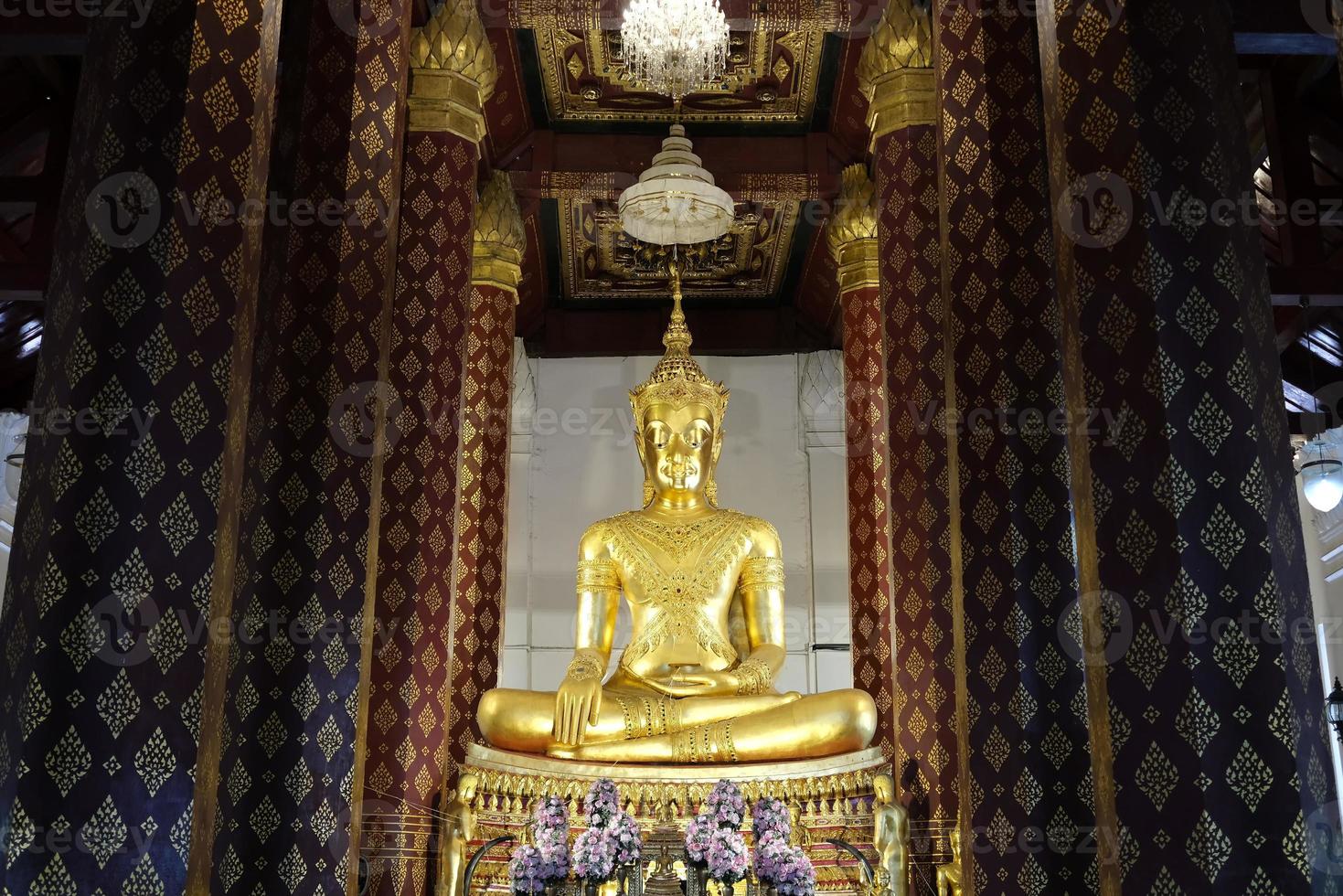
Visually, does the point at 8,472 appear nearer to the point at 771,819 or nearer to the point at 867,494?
the point at 867,494

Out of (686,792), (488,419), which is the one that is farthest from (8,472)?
(686,792)

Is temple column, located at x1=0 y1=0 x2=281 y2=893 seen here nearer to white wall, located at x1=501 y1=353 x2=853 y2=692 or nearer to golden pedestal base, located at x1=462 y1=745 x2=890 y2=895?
golden pedestal base, located at x1=462 y1=745 x2=890 y2=895

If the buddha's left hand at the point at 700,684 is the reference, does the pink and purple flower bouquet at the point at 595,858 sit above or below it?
below

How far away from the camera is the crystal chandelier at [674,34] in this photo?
6914 mm

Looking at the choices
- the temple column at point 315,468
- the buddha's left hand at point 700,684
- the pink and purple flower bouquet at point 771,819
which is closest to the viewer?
the temple column at point 315,468

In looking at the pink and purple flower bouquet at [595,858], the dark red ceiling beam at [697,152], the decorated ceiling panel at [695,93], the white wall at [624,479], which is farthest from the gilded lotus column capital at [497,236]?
the pink and purple flower bouquet at [595,858]

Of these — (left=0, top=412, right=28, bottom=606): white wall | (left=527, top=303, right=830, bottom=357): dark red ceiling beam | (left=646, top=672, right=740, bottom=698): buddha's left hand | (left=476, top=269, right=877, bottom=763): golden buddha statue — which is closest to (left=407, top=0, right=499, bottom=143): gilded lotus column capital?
(left=476, top=269, right=877, bottom=763): golden buddha statue

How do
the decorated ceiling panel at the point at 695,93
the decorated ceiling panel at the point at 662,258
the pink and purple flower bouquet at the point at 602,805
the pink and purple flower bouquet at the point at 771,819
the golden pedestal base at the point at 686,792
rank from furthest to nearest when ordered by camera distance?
the decorated ceiling panel at the point at 662,258 < the decorated ceiling panel at the point at 695,93 < the golden pedestal base at the point at 686,792 < the pink and purple flower bouquet at the point at 771,819 < the pink and purple flower bouquet at the point at 602,805

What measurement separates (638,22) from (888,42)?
49.5 inches

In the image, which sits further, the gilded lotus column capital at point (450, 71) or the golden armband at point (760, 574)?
the golden armband at point (760, 574)

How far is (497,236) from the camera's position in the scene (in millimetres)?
9195

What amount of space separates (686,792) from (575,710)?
2.09 feet

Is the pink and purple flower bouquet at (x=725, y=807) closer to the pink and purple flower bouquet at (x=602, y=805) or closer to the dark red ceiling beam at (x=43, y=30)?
the pink and purple flower bouquet at (x=602, y=805)

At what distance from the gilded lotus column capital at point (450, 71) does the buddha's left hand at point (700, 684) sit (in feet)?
9.75
